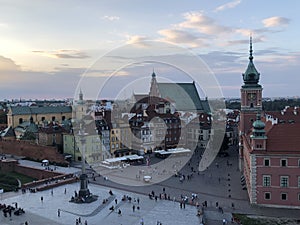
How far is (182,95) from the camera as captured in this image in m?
94.4

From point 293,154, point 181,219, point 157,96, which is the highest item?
point 157,96

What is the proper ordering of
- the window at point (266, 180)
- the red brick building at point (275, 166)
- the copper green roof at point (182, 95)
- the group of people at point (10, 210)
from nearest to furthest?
the group of people at point (10, 210)
the red brick building at point (275, 166)
the window at point (266, 180)
the copper green roof at point (182, 95)

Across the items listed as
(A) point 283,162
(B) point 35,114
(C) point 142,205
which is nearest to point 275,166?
(A) point 283,162

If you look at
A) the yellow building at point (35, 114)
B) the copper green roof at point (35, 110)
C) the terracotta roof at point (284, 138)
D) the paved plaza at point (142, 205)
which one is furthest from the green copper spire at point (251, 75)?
the copper green roof at point (35, 110)

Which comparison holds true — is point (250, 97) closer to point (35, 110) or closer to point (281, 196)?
point (281, 196)

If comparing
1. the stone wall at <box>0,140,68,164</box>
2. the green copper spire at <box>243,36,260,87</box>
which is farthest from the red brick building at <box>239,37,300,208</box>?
the stone wall at <box>0,140,68,164</box>

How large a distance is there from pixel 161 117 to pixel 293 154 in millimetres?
35192

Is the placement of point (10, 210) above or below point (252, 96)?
below

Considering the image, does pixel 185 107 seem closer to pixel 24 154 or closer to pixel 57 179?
pixel 24 154

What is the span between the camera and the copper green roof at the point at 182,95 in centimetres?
9000

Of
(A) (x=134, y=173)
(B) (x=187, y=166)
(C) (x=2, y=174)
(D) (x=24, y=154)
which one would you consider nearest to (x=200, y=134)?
(B) (x=187, y=166)

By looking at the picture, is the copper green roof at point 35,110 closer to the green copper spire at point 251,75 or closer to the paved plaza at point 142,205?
the paved plaza at point 142,205

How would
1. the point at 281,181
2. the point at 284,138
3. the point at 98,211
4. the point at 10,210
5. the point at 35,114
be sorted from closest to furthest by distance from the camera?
1. the point at 10,210
2. the point at 98,211
3. the point at 281,181
4. the point at 284,138
5. the point at 35,114

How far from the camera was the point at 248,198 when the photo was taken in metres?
35.4
